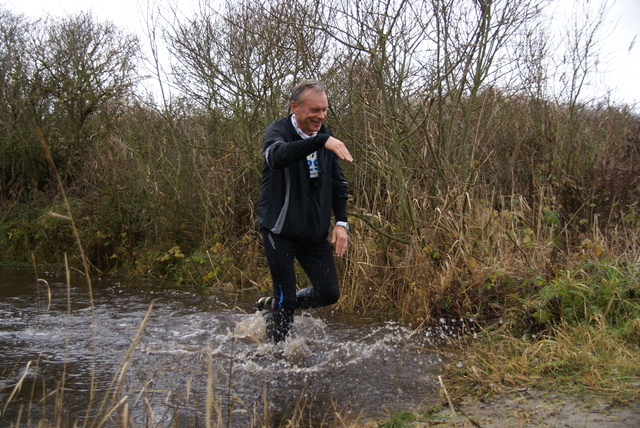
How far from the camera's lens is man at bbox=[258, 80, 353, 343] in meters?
4.33

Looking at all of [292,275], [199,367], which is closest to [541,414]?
[292,275]

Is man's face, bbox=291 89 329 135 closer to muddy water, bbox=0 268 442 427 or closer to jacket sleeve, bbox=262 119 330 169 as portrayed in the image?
jacket sleeve, bbox=262 119 330 169

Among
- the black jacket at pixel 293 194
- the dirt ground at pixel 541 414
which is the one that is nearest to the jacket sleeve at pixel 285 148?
the black jacket at pixel 293 194

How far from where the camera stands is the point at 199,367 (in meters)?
4.65

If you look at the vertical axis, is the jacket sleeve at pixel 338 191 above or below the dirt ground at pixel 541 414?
above

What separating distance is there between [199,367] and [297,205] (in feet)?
4.65

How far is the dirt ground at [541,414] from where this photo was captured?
3113 millimetres

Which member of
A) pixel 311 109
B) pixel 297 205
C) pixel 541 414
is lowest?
pixel 541 414

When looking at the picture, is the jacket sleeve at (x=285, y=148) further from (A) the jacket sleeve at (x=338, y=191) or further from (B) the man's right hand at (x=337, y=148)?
(A) the jacket sleeve at (x=338, y=191)

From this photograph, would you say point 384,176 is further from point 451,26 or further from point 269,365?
point 269,365

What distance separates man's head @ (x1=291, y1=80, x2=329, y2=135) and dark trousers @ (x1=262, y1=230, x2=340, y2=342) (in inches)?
32.5

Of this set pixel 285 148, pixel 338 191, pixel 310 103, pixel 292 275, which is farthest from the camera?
pixel 338 191

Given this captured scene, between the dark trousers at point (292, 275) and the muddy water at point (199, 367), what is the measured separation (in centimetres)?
29

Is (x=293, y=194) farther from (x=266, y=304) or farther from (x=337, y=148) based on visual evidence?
(x=266, y=304)
